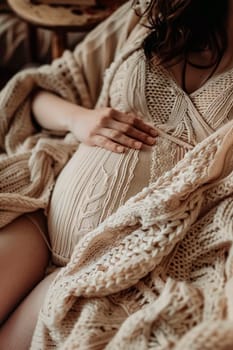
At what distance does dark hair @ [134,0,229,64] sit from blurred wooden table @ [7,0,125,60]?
286mm

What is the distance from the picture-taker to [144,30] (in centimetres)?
113

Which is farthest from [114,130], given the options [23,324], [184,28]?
[23,324]

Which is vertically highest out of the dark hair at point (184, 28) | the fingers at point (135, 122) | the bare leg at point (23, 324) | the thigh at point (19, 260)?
the dark hair at point (184, 28)

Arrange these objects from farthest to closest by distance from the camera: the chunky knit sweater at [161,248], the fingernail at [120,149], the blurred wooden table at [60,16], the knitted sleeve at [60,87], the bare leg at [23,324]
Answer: the blurred wooden table at [60,16] → the knitted sleeve at [60,87] → the fingernail at [120,149] → the bare leg at [23,324] → the chunky knit sweater at [161,248]

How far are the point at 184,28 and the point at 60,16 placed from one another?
42cm

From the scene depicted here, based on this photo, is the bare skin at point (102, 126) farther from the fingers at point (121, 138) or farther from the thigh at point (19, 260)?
the thigh at point (19, 260)

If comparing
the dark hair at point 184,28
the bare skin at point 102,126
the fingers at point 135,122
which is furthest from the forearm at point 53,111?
the dark hair at point 184,28

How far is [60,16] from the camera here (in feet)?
4.47

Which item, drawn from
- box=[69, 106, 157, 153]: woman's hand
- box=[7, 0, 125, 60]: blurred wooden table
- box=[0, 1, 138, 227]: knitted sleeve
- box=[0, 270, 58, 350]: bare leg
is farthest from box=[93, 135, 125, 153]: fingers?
box=[7, 0, 125, 60]: blurred wooden table

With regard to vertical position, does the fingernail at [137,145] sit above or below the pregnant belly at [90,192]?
above

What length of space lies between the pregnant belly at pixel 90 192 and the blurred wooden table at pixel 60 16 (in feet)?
1.69

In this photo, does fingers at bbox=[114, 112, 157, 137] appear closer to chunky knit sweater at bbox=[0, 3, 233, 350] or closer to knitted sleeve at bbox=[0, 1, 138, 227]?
chunky knit sweater at bbox=[0, 3, 233, 350]

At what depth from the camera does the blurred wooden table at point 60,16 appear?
1351 mm

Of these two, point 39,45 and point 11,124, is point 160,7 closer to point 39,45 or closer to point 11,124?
point 11,124
